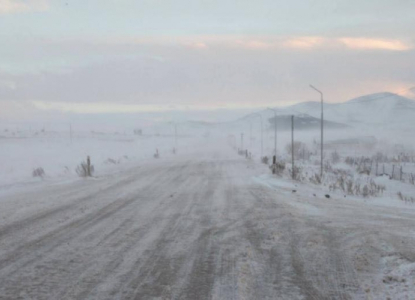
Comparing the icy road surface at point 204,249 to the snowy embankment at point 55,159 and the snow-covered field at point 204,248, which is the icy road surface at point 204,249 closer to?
the snow-covered field at point 204,248

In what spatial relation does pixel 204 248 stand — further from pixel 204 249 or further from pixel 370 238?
pixel 370 238

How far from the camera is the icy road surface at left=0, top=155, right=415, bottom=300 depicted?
Answer: 18.2 feet

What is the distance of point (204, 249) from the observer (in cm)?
752

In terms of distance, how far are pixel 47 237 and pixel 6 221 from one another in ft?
7.76

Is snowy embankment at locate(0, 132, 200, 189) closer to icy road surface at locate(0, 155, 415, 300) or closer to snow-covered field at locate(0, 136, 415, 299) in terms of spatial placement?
icy road surface at locate(0, 155, 415, 300)

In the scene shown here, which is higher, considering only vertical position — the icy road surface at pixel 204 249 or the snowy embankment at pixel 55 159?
the icy road surface at pixel 204 249

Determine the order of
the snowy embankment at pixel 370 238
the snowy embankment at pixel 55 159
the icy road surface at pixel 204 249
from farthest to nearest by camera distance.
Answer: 1. the snowy embankment at pixel 55 159
2. the snowy embankment at pixel 370 238
3. the icy road surface at pixel 204 249

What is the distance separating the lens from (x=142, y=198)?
14.1m

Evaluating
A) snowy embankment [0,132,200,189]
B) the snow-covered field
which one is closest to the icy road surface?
the snow-covered field

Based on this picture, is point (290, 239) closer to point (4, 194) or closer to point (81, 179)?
point (4, 194)

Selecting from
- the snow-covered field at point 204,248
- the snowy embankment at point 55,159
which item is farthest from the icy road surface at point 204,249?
the snowy embankment at point 55,159

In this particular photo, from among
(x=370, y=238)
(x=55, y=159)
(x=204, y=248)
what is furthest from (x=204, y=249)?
(x=55, y=159)

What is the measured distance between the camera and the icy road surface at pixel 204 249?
5.55m

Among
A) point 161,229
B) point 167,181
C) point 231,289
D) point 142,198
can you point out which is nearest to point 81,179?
point 167,181
